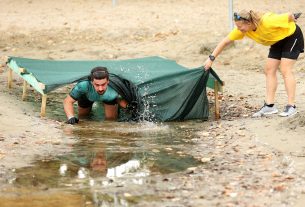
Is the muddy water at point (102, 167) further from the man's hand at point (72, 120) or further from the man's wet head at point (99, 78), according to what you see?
the man's wet head at point (99, 78)

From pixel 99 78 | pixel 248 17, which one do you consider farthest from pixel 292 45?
pixel 99 78

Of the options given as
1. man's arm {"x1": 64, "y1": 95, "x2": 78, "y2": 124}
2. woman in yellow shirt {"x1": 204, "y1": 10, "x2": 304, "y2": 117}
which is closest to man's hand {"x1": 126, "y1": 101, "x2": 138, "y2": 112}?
man's arm {"x1": 64, "y1": 95, "x2": 78, "y2": 124}

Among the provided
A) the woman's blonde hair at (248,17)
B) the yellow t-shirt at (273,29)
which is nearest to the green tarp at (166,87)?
the yellow t-shirt at (273,29)

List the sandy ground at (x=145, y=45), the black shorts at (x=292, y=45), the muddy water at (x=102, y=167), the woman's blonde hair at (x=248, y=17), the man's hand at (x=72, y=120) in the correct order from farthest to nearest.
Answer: the man's hand at (x=72, y=120) < the black shorts at (x=292, y=45) < the woman's blonde hair at (x=248, y=17) < the sandy ground at (x=145, y=45) < the muddy water at (x=102, y=167)

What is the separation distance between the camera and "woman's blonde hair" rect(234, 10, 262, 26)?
8602 mm

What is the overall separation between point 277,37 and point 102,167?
3.15 m

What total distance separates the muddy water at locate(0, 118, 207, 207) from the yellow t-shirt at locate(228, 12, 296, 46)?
55.1 inches

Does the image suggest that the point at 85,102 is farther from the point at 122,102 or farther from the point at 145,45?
the point at 145,45

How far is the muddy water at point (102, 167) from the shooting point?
18.8ft

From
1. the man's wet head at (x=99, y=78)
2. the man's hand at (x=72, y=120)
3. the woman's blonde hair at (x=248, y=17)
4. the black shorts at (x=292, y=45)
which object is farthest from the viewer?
the man's hand at (x=72, y=120)

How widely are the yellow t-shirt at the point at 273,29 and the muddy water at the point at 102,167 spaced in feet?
4.59

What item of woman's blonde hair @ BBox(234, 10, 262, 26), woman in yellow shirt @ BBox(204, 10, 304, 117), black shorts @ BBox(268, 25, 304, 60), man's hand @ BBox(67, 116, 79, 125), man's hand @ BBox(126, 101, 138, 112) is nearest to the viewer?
woman's blonde hair @ BBox(234, 10, 262, 26)

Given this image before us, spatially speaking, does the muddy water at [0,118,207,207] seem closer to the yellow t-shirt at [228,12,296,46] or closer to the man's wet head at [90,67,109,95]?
the man's wet head at [90,67,109,95]

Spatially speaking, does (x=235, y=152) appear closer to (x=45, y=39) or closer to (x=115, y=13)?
(x=45, y=39)
